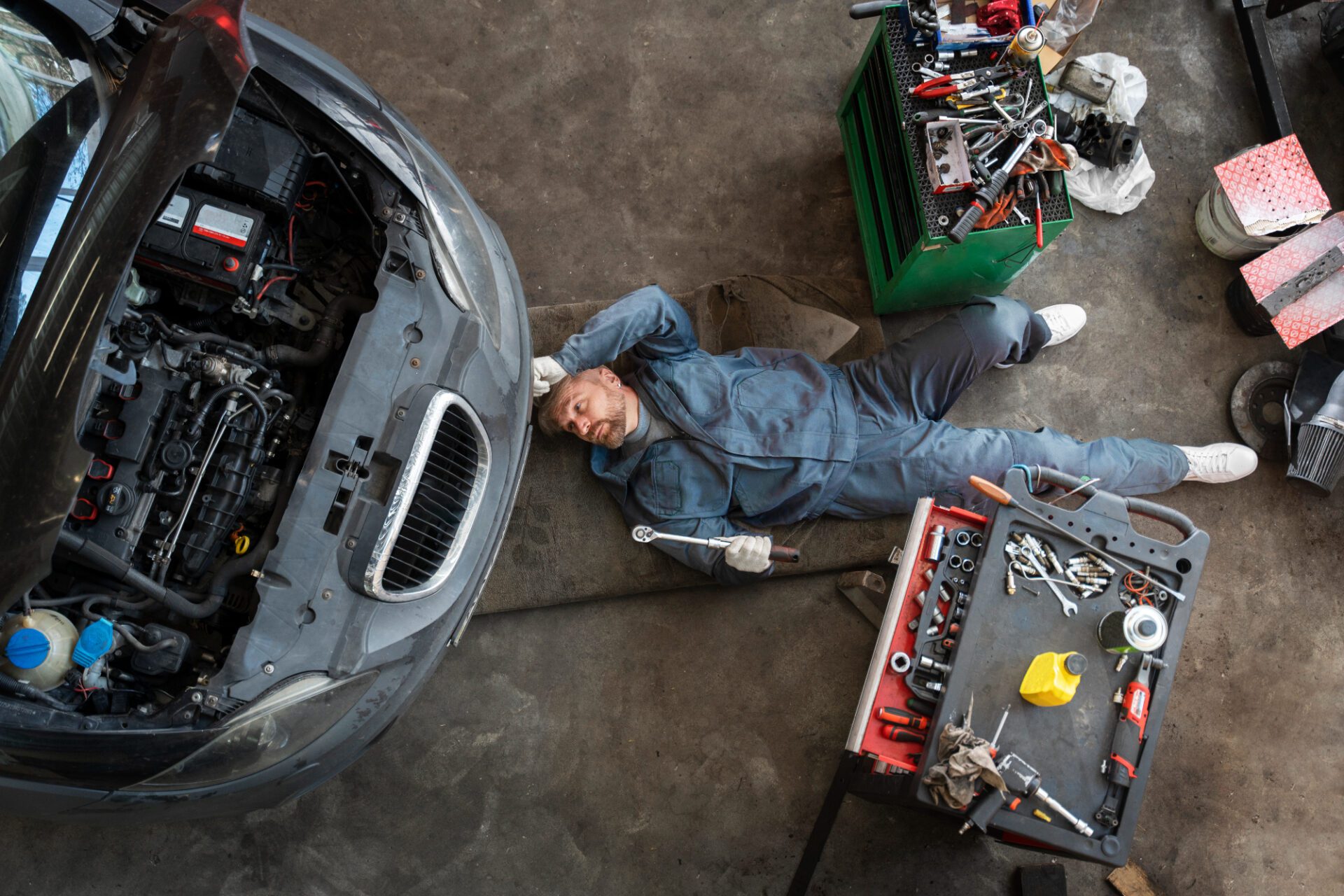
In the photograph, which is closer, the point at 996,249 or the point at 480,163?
the point at 996,249

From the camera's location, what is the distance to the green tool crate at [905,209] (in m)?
2.53

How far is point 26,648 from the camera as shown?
1790 millimetres

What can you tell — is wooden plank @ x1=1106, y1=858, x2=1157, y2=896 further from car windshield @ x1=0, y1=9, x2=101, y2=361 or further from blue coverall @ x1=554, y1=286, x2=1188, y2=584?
car windshield @ x1=0, y1=9, x2=101, y2=361

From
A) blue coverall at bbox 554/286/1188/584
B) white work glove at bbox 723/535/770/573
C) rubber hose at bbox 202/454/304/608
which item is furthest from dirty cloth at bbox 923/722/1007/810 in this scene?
rubber hose at bbox 202/454/304/608

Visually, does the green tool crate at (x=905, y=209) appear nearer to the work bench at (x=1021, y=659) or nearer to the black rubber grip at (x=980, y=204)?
the black rubber grip at (x=980, y=204)

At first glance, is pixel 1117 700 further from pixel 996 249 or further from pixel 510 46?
pixel 510 46

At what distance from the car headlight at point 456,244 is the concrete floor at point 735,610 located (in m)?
0.74

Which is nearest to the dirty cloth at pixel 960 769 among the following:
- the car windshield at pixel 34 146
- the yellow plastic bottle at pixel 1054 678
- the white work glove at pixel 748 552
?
the yellow plastic bottle at pixel 1054 678

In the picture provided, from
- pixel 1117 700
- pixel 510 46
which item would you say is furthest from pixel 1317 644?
pixel 510 46

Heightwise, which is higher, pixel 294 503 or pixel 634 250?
pixel 634 250

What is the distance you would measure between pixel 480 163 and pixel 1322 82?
320 centimetres

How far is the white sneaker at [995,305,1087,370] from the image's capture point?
2.95m

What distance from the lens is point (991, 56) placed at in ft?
8.49

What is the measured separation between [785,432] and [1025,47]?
1321 mm
